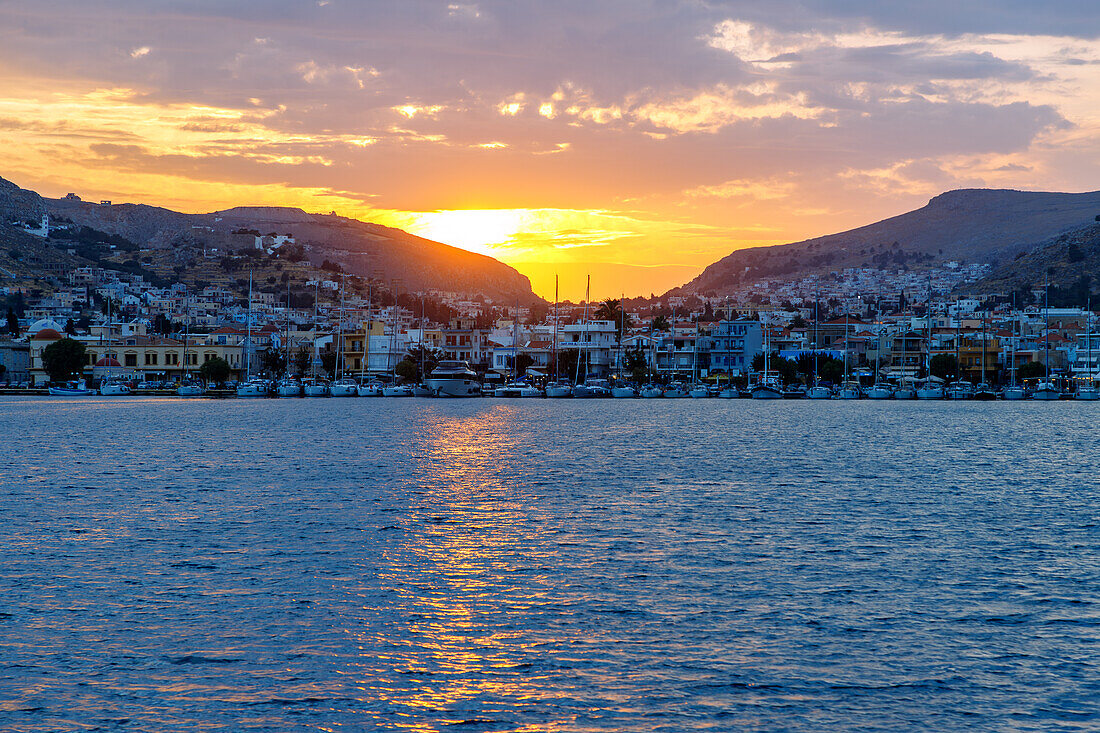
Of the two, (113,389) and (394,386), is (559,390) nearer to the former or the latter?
(394,386)

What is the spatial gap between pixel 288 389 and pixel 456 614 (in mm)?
110323

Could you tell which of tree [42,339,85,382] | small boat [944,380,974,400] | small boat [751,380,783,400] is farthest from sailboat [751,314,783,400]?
tree [42,339,85,382]

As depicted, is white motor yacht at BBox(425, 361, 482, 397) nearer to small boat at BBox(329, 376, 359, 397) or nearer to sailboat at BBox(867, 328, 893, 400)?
small boat at BBox(329, 376, 359, 397)

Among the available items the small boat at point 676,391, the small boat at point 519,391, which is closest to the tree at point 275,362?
the small boat at point 519,391

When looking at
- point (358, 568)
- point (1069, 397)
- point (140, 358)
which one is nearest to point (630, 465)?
point (358, 568)

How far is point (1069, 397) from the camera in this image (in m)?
123

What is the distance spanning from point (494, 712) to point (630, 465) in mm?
32280

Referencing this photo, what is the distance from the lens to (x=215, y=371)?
130625 millimetres

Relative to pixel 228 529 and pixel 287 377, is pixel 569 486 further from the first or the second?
pixel 287 377

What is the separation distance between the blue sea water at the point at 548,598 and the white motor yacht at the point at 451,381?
258 feet

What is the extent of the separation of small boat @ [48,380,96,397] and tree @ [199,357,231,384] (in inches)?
516

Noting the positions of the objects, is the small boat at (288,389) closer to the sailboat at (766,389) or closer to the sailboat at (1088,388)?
the sailboat at (766,389)

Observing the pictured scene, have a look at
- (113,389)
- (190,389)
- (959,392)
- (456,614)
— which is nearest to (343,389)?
(190,389)

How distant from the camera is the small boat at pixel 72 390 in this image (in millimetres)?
123438
